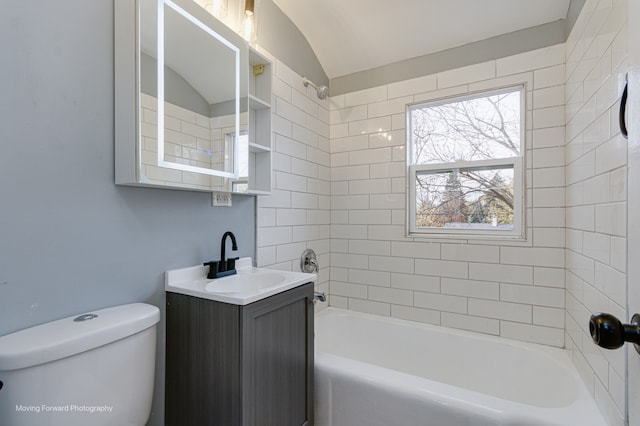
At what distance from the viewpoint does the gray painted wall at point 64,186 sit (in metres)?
0.89

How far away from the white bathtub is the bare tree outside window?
31.0 inches

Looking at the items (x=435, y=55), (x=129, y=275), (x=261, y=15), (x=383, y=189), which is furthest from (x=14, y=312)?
(x=435, y=55)

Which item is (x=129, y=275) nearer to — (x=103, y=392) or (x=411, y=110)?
(x=103, y=392)

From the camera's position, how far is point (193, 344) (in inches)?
48.3

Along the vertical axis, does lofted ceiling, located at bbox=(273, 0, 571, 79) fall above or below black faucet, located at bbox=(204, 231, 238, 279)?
above

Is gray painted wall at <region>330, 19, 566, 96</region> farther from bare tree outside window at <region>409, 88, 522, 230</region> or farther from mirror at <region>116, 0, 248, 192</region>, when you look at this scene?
mirror at <region>116, 0, 248, 192</region>

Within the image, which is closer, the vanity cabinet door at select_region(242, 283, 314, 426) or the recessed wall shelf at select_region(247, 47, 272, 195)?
the vanity cabinet door at select_region(242, 283, 314, 426)

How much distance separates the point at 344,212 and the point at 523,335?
144 centimetres

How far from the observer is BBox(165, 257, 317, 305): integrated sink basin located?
1.16m

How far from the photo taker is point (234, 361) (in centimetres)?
112

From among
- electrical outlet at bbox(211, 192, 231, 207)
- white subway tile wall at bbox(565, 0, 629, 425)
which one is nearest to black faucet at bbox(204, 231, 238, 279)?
electrical outlet at bbox(211, 192, 231, 207)

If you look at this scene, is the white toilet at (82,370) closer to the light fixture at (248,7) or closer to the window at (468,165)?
the light fixture at (248,7)

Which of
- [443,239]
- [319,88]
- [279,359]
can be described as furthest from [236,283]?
[319,88]

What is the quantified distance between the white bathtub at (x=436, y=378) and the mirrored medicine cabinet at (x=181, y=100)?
3.64 ft
